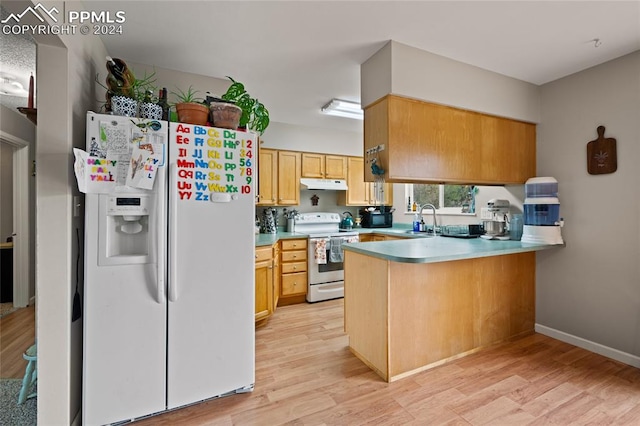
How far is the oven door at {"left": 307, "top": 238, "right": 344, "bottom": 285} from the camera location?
388 centimetres

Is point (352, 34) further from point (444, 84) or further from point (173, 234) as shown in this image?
point (173, 234)

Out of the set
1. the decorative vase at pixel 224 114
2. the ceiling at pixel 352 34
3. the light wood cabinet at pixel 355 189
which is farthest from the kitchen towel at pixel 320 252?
the decorative vase at pixel 224 114

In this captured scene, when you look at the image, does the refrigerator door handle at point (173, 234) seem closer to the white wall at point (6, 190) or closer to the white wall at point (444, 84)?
the white wall at point (444, 84)

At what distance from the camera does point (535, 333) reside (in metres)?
2.92

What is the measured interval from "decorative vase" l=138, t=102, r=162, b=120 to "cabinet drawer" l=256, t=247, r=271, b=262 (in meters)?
1.62

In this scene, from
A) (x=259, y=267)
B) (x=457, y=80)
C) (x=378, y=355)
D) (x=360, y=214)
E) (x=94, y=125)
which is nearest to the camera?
(x=94, y=125)

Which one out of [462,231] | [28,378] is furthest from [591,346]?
[28,378]

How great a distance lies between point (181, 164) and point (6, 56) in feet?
6.40

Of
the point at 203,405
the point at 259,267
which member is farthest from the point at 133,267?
the point at 259,267

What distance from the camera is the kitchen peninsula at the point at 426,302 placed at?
2111 mm

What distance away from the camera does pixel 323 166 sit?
450cm

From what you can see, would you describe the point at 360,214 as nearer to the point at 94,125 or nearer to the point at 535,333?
the point at 535,333

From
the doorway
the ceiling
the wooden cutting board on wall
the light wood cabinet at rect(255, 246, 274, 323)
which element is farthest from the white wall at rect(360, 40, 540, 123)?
the doorway

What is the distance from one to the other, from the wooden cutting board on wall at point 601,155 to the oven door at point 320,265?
112 inches
